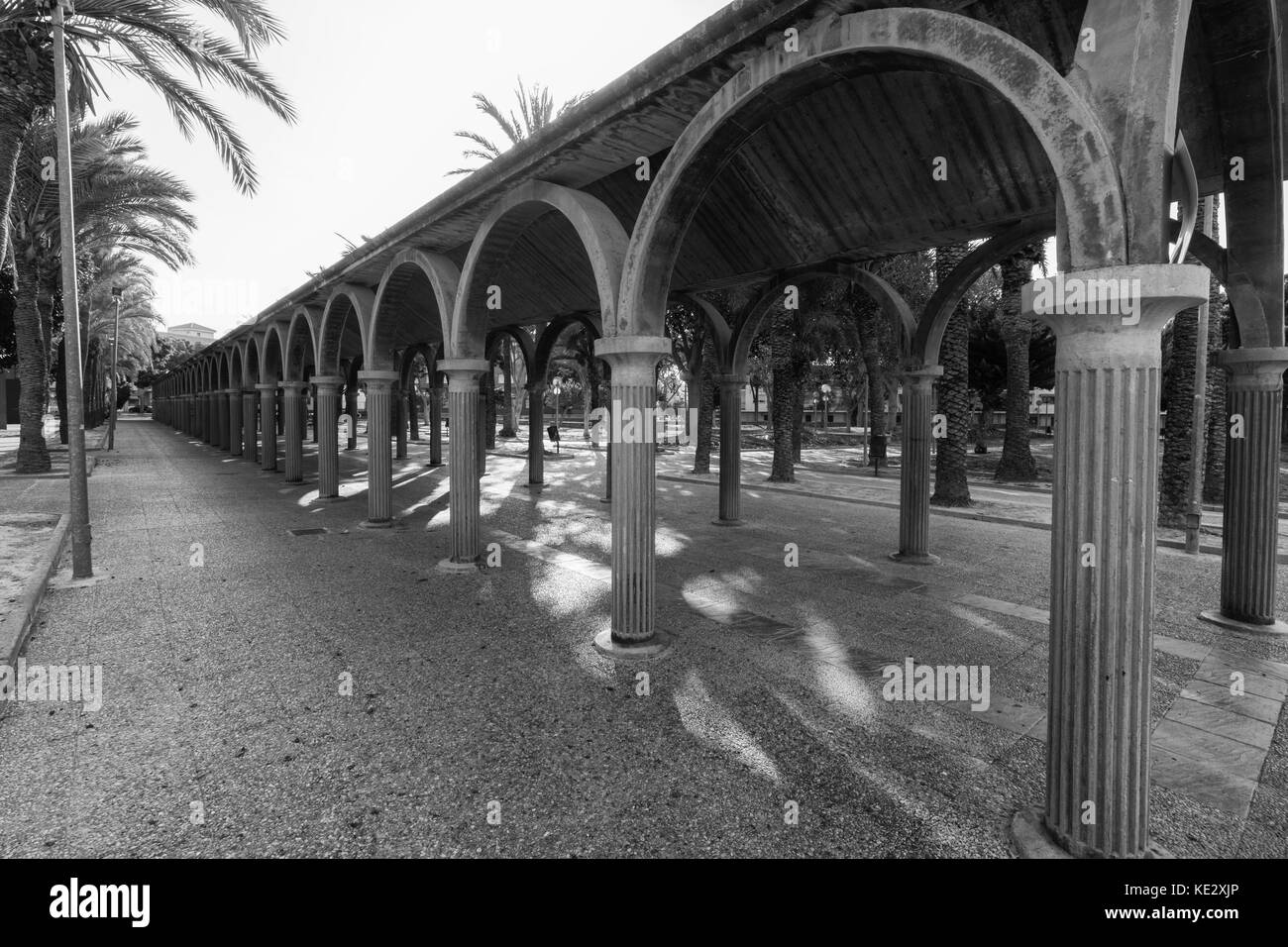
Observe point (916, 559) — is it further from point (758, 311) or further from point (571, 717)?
point (571, 717)

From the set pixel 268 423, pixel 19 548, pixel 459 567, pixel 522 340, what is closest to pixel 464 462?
pixel 459 567

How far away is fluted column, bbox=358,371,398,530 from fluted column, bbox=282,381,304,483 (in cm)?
584

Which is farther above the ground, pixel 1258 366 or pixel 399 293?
pixel 399 293

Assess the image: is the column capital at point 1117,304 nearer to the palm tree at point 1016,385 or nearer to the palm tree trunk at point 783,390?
the palm tree trunk at point 783,390

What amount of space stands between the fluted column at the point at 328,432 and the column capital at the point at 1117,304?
43.7 feet

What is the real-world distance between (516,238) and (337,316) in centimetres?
725

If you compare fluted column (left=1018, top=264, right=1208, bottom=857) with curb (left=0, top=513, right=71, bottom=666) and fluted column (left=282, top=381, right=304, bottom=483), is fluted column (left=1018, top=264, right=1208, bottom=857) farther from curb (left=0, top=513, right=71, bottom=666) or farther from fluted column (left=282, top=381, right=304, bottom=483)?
fluted column (left=282, top=381, right=304, bottom=483)

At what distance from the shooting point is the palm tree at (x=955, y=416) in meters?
14.2

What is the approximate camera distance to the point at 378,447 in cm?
1178

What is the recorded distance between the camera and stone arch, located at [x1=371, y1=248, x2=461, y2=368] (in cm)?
934

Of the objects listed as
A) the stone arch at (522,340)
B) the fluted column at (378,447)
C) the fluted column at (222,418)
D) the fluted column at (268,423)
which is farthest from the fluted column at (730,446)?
the fluted column at (222,418)

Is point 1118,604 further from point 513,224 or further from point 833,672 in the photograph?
→ point 513,224
